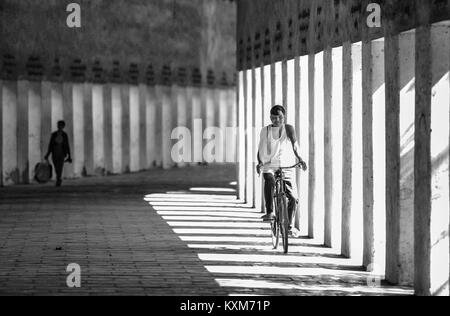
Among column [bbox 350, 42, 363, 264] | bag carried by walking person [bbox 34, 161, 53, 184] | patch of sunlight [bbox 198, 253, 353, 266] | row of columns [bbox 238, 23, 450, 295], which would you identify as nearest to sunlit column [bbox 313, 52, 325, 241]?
row of columns [bbox 238, 23, 450, 295]

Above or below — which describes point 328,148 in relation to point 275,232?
above

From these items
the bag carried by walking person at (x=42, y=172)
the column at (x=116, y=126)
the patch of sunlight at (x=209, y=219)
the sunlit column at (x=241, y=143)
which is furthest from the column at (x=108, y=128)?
the patch of sunlight at (x=209, y=219)

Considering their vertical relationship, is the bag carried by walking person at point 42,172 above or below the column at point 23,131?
below

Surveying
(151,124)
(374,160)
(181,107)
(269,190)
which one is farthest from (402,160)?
(181,107)

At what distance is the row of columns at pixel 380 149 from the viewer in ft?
39.9

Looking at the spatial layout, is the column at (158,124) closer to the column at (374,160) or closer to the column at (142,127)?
the column at (142,127)

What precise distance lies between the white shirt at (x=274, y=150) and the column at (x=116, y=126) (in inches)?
837

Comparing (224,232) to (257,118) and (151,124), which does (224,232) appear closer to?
(257,118)

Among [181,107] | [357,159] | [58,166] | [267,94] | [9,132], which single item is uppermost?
[181,107]

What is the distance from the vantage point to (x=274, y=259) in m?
16.0

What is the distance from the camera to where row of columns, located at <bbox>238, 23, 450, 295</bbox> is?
39.9 ft

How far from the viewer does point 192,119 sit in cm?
4444

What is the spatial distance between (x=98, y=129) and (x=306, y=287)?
2455cm

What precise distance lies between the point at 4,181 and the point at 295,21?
13.6 metres
